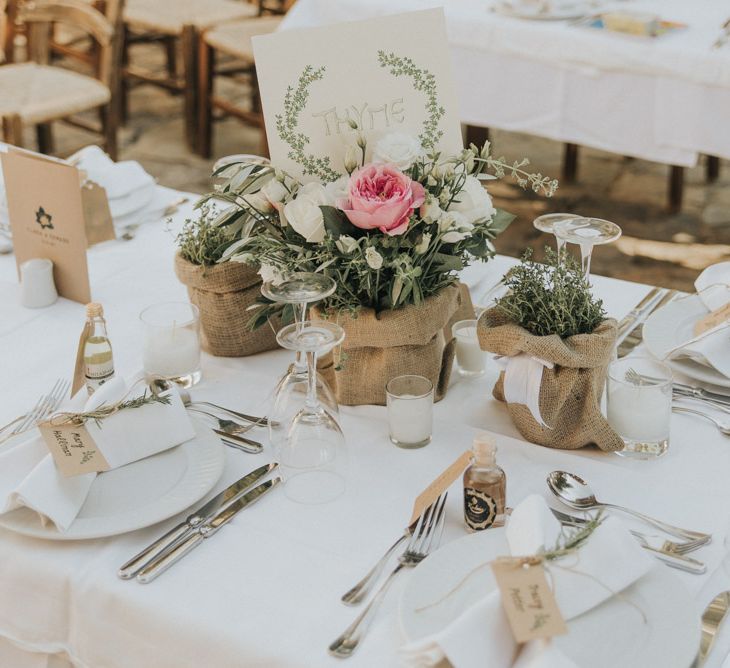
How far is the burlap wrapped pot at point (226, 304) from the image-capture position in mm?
1441

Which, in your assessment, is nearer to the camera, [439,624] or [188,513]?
[439,624]

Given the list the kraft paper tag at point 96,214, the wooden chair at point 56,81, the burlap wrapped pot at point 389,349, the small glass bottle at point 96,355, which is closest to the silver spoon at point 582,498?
the burlap wrapped pot at point 389,349

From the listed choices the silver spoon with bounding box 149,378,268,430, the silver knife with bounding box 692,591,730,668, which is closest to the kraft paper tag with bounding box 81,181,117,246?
the silver spoon with bounding box 149,378,268,430

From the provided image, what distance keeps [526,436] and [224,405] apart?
423 mm

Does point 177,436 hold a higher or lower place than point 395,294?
lower

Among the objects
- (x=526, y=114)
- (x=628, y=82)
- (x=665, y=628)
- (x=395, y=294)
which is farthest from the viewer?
(x=526, y=114)

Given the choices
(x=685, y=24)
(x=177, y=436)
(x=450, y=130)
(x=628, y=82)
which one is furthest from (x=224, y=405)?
(x=685, y=24)

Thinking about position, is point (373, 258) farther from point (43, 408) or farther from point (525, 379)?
point (43, 408)

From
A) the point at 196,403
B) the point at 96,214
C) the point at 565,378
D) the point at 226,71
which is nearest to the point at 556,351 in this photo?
the point at 565,378

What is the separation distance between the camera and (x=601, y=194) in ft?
13.6

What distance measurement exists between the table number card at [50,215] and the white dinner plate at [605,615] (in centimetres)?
91

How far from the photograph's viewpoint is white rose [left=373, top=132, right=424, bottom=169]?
4.10 feet

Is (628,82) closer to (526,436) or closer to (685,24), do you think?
(685,24)

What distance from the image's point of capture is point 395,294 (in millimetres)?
1232
